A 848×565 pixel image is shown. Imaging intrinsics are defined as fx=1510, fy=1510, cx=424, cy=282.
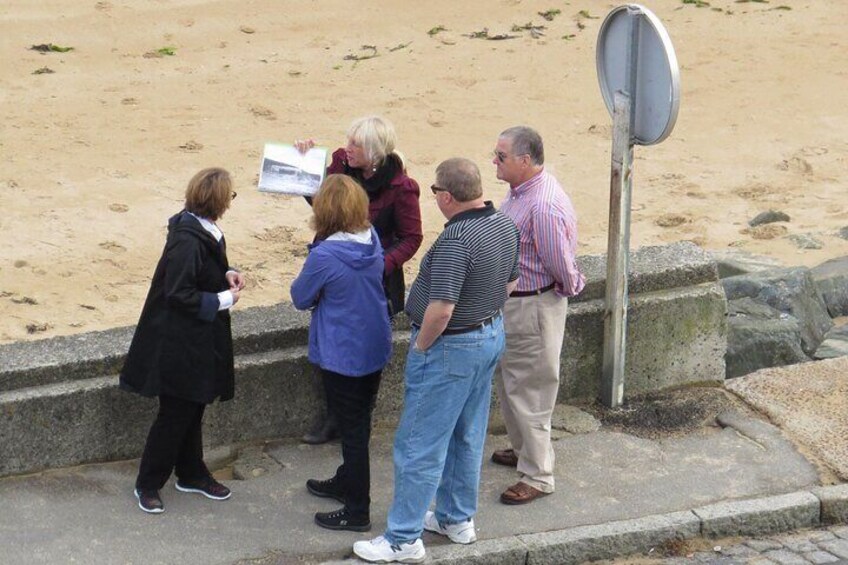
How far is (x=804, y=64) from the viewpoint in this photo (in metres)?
17.1

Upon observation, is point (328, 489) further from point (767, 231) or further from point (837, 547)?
point (767, 231)

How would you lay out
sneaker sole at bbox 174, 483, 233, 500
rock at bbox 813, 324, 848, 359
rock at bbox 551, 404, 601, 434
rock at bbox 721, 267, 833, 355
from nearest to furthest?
sneaker sole at bbox 174, 483, 233, 500
rock at bbox 551, 404, 601, 434
rock at bbox 813, 324, 848, 359
rock at bbox 721, 267, 833, 355

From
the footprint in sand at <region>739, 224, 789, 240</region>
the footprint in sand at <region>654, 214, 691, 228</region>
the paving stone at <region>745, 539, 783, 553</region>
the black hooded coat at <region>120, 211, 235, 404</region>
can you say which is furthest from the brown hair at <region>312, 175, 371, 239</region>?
the footprint in sand at <region>739, 224, 789, 240</region>

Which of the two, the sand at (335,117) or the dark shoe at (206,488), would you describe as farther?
the sand at (335,117)

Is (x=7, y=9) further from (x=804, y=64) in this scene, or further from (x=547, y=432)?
(x=547, y=432)

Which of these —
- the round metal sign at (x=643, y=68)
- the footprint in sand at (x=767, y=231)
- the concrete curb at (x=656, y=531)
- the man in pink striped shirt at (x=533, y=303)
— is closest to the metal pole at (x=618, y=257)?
the round metal sign at (x=643, y=68)

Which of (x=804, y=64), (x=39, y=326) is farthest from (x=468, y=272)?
(x=804, y=64)

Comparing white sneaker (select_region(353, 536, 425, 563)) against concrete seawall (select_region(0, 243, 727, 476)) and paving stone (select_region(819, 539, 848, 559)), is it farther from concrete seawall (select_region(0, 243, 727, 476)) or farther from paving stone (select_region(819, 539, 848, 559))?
paving stone (select_region(819, 539, 848, 559))

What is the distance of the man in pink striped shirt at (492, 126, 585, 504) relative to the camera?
6.75 m

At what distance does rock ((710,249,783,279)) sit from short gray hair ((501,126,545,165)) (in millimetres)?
4676

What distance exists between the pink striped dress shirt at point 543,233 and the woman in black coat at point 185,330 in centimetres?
129

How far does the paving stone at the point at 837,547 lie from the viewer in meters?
6.90

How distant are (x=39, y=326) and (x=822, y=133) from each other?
8.54 meters

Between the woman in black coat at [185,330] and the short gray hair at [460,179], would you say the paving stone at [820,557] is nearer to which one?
the short gray hair at [460,179]
